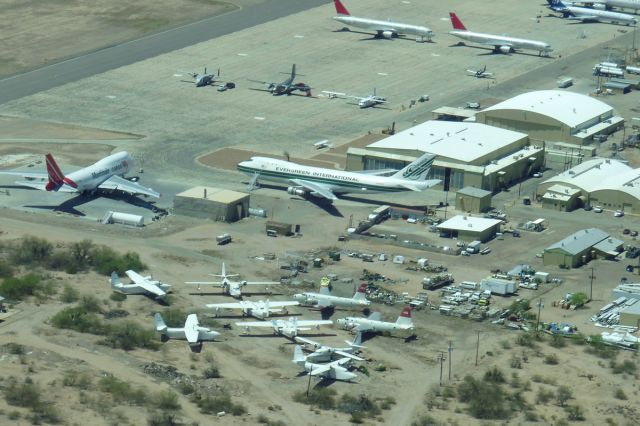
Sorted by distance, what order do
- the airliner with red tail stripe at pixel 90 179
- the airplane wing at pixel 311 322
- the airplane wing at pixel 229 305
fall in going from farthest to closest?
the airliner with red tail stripe at pixel 90 179 → the airplane wing at pixel 229 305 → the airplane wing at pixel 311 322

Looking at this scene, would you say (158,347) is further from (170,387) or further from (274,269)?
(274,269)

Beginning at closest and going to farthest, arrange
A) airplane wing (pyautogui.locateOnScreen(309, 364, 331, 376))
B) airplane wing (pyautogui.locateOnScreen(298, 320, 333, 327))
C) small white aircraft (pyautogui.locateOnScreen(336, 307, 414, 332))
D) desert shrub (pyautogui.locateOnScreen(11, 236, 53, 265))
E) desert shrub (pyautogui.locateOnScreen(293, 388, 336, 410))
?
1. desert shrub (pyautogui.locateOnScreen(293, 388, 336, 410))
2. airplane wing (pyautogui.locateOnScreen(309, 364, 331, 376))
3. small white aircraft (pyautogui.locateOnScreen(336, 307, 414, 332))
4. airplane wing (pyautogui.locateOnScreen(298, 320, 333, 327))
5. desert shrub (pyautogui.locateOnScreen(11, 236, 53, 265))

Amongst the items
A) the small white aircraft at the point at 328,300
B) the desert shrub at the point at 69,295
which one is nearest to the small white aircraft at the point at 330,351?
the small white aircraft at the point at 328,300

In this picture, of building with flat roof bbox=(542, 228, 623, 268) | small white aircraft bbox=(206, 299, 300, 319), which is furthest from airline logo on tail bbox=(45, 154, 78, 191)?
building with flat roof bbox=(542, 228, 623, 268)

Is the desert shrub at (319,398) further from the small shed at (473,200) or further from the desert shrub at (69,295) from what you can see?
the small shed at (473,200)

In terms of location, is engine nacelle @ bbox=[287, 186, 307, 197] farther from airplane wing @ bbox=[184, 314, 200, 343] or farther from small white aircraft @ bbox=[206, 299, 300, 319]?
airplane wing @ bbox=[184, 314, 200, 343]

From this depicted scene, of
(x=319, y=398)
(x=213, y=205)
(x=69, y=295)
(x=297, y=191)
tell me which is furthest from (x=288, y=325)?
Result: (x=297, y=191)
